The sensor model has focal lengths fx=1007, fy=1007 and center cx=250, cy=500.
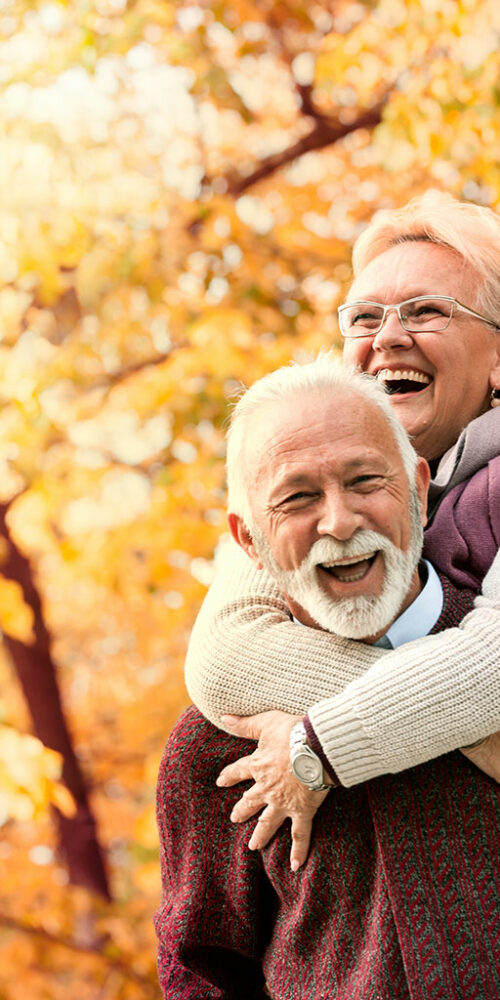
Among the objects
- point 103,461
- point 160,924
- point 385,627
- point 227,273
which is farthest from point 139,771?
point 385,627

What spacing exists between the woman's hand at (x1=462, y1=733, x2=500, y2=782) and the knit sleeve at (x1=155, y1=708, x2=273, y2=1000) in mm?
381

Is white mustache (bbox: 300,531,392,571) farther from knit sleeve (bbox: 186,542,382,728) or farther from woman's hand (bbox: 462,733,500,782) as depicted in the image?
woman's hand (bbox: 462,733,500,782)

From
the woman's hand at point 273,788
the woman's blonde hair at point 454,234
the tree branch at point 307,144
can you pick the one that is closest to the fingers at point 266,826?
the woman's hand at point 273,788

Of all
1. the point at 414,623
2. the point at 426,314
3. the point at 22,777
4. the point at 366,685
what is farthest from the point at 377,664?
the point at 22,777

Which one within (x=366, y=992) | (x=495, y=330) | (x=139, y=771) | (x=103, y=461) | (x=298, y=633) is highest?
(x=495, y=330)

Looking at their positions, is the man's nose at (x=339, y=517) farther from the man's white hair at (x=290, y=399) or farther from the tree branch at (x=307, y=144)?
the tree branch at (x=307, y=144)

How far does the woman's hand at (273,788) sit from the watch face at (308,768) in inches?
1.6

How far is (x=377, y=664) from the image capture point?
4.47ft

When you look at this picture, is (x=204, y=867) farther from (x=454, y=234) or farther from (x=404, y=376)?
(x=454, y=234)

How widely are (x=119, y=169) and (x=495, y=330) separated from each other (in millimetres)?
2905

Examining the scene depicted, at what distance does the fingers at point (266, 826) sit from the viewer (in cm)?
149

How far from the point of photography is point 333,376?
60.1 inches

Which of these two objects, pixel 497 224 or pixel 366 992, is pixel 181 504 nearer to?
pixel 497 224

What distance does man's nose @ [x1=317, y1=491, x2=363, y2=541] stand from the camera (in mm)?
1382
